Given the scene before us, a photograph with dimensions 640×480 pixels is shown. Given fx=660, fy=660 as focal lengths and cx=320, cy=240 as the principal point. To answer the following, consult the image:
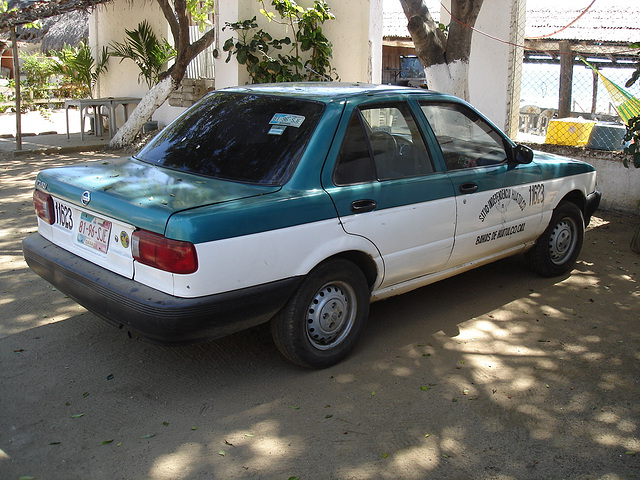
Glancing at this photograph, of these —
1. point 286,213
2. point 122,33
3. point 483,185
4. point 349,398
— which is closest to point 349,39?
point 483,185

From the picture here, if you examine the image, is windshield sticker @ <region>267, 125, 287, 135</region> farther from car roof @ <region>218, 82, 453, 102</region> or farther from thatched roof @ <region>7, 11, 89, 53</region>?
thatched roof @ <region>7, 11, 89, 53</region>

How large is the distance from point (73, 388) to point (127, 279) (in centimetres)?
80

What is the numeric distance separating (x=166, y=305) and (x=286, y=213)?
80 cm

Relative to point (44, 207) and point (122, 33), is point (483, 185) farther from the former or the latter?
point (122, 33)

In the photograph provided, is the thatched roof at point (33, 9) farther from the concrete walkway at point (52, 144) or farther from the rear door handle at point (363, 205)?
the rear door handle at point (363, 205)

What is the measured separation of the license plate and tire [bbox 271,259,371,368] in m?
1.05

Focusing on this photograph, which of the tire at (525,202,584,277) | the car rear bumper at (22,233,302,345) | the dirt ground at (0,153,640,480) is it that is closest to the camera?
the dirt ground at (0,153,640,480)

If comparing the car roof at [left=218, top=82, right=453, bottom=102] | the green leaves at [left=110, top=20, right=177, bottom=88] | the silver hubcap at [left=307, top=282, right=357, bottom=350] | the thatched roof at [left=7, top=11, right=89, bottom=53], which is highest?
the thatched roof at [left=7, top=11, right=89, bottom=53]

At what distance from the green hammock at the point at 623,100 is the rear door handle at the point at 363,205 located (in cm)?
451

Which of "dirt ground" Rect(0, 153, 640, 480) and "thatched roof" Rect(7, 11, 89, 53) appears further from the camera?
"thatched roof" Rect(7, 11, 89, 53)

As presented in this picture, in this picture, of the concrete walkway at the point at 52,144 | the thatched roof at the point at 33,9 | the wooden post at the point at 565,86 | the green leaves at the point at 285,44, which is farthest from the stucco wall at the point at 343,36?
the wooden post at the point at 565,86

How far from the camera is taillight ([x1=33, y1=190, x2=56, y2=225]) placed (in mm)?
4168

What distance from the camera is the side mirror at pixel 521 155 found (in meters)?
5.09

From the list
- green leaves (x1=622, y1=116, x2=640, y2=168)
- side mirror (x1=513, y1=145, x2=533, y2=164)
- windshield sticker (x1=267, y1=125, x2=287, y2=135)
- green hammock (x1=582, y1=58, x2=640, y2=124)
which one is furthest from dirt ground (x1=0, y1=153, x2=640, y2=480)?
green hammock (x1=582, y1=58, x2=640, y2=124)
